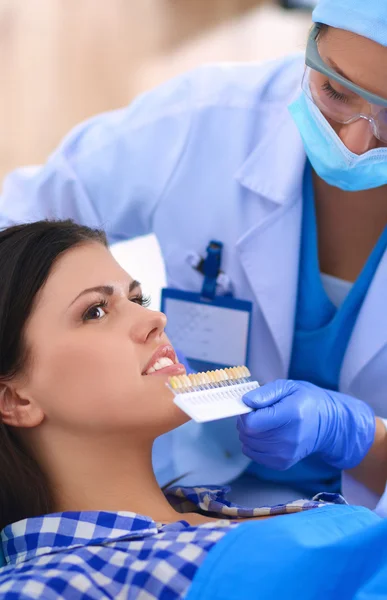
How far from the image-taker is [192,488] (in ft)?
4.80

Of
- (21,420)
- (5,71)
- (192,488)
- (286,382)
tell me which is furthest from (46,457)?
(5,71)

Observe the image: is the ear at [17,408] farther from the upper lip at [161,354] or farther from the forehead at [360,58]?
the forehead at [360,58]

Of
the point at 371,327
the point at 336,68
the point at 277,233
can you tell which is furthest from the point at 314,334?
the point at 336,68

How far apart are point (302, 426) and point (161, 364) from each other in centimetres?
28

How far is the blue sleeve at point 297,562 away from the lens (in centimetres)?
106

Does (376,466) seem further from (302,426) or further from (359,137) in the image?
(359,137)

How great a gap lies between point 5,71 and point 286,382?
2441 mm

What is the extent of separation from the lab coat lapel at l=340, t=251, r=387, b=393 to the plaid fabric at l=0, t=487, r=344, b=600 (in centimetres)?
38

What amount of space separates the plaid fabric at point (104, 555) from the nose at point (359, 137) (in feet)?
2.16

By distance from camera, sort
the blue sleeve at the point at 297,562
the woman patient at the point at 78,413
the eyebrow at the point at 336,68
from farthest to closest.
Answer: the eyebrow at the point at 336,68 → the woman patient at the point at 78,413 → the blue sleeve at the point at 297,562

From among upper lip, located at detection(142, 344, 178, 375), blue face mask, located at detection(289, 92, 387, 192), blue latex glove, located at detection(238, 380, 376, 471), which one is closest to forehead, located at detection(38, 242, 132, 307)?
upper lip, located at detection(142, 344, 178, 375)

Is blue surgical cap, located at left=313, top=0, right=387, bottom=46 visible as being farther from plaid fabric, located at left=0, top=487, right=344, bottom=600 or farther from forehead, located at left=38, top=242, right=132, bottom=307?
plaid fabric, located at left=0, top=487, right=344, bottom=600

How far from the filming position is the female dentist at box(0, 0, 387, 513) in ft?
4.88

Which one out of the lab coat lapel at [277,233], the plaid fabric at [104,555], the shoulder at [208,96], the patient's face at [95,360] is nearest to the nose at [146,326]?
the patient's face at [95,360]
